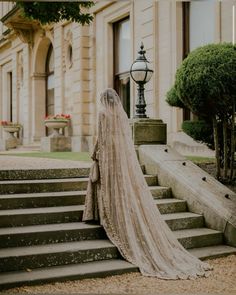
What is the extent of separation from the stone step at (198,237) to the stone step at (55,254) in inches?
41.7

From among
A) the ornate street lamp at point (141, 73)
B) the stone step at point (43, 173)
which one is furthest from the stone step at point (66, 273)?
the ornate street lamp at point (141, 73)

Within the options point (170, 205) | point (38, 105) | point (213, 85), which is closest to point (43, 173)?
point (170, 205)

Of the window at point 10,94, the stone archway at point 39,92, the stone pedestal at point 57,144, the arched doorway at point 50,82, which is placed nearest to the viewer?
the stone pedestal at point 57,144

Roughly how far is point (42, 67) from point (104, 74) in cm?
568

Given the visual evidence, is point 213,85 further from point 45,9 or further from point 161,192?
point 45,9

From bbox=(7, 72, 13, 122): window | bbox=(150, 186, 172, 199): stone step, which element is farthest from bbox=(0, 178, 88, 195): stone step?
bbox=(7, 72, 13, 122): window

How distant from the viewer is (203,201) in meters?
6.91

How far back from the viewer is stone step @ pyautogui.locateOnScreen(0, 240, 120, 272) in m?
5.14

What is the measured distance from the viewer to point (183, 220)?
22.0ft

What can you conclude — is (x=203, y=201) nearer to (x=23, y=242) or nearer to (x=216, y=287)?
(x=216, y=287)

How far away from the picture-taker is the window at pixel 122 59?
15102mm

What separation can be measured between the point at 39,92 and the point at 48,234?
51.2 feet

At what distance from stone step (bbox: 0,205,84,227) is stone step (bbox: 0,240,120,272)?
493mm

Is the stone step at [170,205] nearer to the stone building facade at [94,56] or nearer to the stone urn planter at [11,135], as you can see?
the stone building facade at [94,56]
